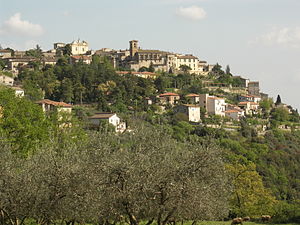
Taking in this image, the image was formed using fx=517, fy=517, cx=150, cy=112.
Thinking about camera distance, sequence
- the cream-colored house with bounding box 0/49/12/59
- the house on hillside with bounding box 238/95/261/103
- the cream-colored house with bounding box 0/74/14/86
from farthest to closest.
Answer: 1. the cream-colored house with bounding box 0/49/12/59
2. the house on hillside with bounding box 238/95/261/103
3. the cream-colored house with bounding box 0/74/14/86

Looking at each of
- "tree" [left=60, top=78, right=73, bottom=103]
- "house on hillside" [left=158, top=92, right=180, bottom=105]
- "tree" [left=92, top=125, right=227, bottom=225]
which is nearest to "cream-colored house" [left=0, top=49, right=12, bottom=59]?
"tree" [left=60, top=78, right=73, bottom=103]

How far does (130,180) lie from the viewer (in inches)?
671

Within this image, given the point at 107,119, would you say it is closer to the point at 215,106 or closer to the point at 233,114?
the point at 215,106

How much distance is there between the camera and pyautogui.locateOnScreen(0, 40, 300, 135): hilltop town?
89.2 meters

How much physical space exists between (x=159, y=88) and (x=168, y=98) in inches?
224

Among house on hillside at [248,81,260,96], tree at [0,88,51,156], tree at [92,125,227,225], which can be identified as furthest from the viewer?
house on hillside at [248,81,260,96]

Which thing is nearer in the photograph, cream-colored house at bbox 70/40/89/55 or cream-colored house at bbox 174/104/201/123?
cream-colored house at bbox 174/104/201/123

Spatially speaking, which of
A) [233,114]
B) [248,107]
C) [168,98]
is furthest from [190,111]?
[248,107]

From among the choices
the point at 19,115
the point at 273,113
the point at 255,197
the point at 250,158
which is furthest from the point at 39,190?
the point at 273,113

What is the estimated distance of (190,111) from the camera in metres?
90.2

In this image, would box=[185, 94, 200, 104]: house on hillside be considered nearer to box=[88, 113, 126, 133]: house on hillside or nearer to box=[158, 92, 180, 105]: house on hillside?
box=[158, 92, 180, 105]: house on hillside

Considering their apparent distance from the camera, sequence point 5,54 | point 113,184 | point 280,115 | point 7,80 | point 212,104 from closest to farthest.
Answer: point 113,184 → point 7,80 → point 212,104 → point 280,115 → point 5,54

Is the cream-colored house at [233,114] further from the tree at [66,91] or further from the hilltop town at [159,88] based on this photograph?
the tree at [66,91]

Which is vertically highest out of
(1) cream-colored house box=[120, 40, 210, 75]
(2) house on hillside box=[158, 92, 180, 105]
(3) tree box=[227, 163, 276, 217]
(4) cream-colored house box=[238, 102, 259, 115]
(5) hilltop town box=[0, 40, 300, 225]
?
(1) cream-colored house box=[120, 40, 210, 75]
